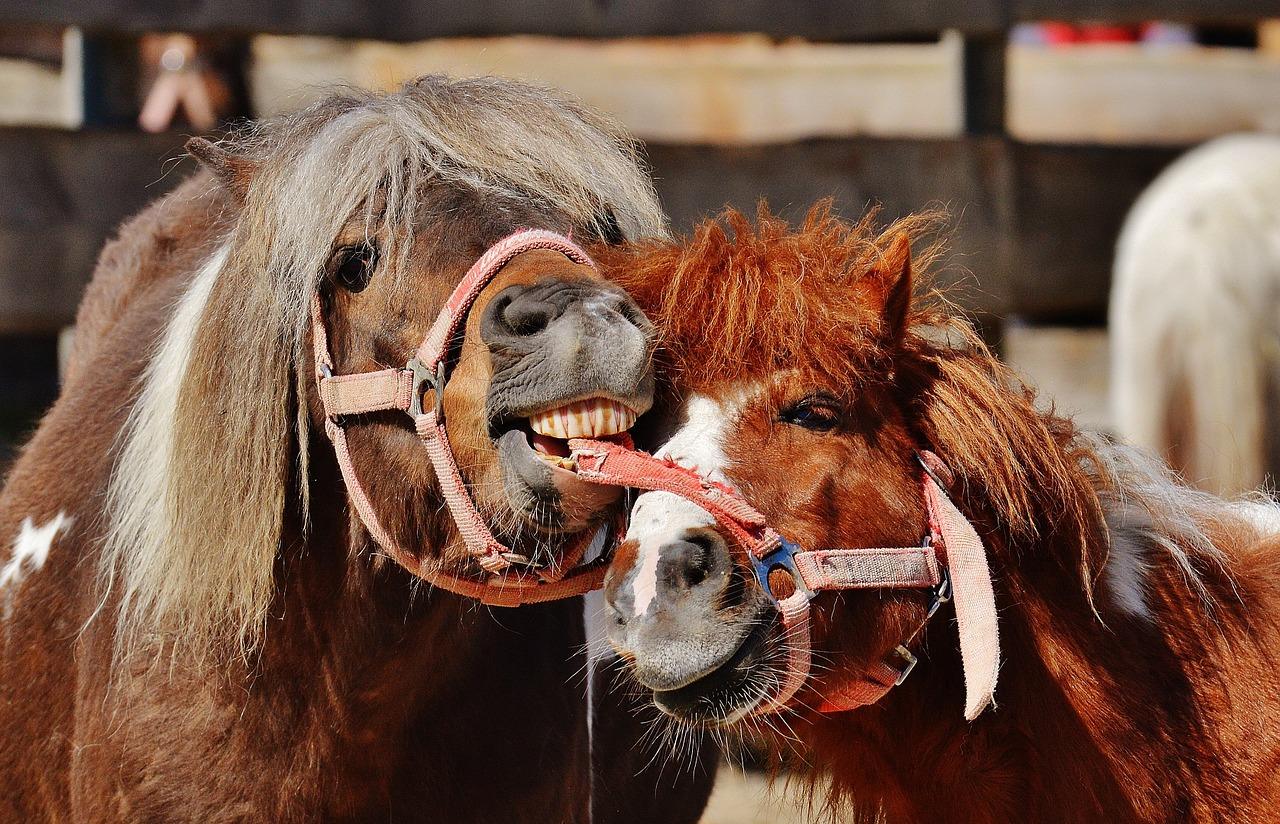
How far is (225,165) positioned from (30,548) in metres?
0.85

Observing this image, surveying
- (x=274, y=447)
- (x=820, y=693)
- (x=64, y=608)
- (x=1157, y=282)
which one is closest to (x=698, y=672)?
(x=820, y=693)

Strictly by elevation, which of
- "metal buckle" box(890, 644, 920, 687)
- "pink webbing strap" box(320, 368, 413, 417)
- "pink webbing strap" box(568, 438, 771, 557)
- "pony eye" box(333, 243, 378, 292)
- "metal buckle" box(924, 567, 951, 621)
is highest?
"pony eye" box(333, 243, 378, 292)

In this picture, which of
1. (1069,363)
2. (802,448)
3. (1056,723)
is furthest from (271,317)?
(1069,363)

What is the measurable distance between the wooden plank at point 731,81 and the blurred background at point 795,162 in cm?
92

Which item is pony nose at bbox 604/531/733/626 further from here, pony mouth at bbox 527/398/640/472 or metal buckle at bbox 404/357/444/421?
metal buckle at bbox 404/357/444/421

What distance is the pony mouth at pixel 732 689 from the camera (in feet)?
5.83

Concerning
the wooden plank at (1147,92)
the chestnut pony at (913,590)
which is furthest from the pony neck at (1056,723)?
the wooden plank at (1147,92)

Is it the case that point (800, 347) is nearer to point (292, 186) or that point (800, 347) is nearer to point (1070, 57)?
point (292, 186)

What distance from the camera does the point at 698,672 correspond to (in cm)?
175

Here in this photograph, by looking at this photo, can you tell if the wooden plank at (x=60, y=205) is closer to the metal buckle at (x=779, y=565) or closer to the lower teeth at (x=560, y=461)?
the lower teeth at (x=560, y=461)

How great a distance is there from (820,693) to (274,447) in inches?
36.8

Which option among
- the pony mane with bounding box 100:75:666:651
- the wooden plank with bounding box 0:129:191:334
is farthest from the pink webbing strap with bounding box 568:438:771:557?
the wooden plank with bounding box 0:129:191:334

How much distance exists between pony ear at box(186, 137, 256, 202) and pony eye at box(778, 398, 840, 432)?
1.02 meters

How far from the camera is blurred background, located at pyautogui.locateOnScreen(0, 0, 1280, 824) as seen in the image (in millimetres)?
3986
